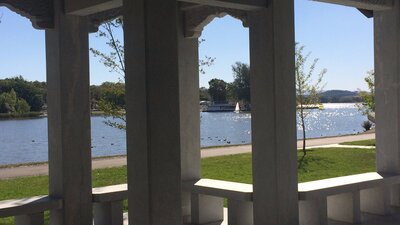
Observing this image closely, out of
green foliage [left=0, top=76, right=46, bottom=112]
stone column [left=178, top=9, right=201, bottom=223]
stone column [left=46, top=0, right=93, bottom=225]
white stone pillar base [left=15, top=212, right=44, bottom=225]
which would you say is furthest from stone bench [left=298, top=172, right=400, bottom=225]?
green foliage [left=0, top=76, right=46, bottom=112]

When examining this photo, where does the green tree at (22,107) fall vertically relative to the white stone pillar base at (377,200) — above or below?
above

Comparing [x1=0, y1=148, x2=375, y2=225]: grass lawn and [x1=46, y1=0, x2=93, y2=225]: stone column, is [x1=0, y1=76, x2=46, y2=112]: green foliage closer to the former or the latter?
[x1=0, y1=148, x2=375, y2=225]: grass lawn

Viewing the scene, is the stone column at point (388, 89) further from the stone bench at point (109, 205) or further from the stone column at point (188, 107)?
the stone bench at point (109, 205)

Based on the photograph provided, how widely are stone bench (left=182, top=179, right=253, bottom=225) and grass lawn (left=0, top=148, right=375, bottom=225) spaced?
13.8 feet

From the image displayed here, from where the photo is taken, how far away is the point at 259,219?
248 inches

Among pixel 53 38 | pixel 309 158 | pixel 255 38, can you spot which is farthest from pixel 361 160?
pixel 53 38

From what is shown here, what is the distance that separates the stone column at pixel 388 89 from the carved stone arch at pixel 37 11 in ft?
16.5

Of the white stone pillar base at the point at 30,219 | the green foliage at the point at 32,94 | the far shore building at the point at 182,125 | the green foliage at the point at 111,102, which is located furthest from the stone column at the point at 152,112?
the green foliage at the point at 32,94

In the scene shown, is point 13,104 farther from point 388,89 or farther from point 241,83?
point 388,89

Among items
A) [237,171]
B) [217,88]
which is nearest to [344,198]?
[237,171]

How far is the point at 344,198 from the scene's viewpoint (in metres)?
7.37

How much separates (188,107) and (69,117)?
6.77 ft

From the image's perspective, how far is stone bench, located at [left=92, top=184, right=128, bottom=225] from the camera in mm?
6762

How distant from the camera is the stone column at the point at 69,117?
649 cm
